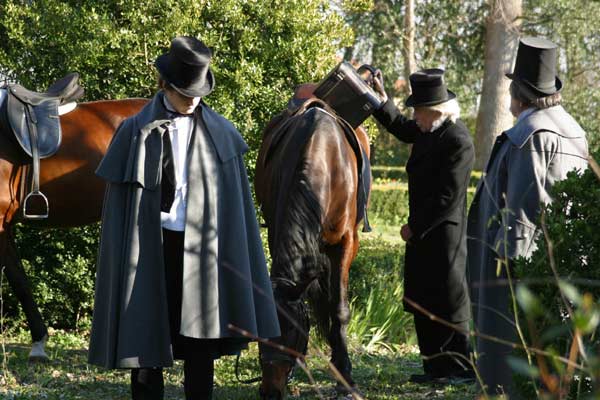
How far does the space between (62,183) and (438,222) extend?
2742mm

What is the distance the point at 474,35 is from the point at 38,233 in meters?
17.6

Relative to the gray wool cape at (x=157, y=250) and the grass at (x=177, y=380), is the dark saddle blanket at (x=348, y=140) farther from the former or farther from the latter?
the gray wool cape at (x=157, y=250)

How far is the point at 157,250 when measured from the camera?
13.6 ft

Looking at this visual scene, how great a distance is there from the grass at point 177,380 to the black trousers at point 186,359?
3.15 ft

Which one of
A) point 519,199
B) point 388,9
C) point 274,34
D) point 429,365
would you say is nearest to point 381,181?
point 388,9

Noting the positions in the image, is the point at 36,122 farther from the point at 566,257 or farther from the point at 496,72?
the point at 496,72

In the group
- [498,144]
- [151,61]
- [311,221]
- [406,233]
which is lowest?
[406,233]

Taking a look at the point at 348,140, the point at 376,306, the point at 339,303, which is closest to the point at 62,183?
the point at 348,140

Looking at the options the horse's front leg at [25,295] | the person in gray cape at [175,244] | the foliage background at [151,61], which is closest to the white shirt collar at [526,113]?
the person in gray cape at [175,244]

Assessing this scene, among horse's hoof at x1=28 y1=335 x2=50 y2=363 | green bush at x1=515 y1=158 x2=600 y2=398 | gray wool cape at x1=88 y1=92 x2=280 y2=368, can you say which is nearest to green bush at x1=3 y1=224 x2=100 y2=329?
horse's hoof at x1=28 y1=335 x2=50 y2=363

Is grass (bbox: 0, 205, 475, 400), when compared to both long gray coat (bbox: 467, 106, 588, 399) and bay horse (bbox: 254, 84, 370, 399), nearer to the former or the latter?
bay horse (bbox: 254, 84, 370, 399)

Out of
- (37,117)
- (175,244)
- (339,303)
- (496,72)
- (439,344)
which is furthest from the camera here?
(496,72)

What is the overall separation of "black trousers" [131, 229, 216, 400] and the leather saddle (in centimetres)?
244

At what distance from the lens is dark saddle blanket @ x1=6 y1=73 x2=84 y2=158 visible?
635cm
